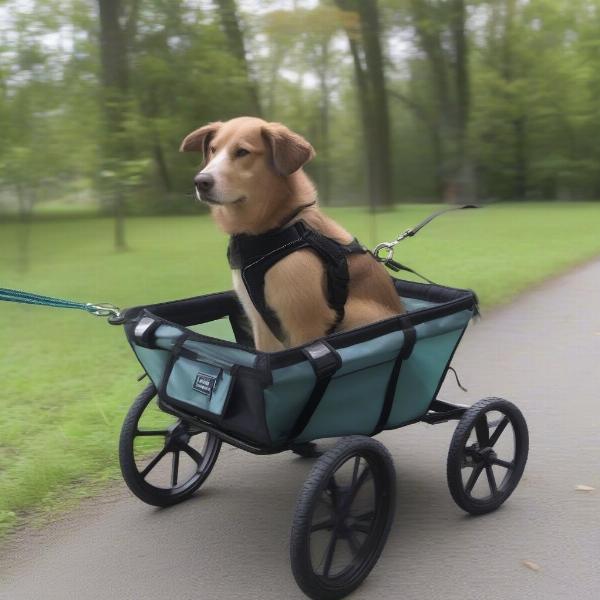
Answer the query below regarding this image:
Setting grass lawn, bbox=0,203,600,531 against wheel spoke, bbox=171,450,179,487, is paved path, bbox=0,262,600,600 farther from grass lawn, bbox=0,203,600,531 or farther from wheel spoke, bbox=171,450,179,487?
grass lawn, bbox=0,203,600,531

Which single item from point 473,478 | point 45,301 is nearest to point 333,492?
point 473,478

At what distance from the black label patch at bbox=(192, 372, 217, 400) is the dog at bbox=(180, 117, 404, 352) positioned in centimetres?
48

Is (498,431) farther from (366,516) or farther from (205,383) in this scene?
(205,383)

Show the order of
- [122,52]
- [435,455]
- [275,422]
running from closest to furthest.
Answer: [275,422], [435,455], [122,52]

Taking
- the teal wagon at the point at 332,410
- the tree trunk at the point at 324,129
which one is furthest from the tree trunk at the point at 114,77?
the teal wagon at the point at 332,410

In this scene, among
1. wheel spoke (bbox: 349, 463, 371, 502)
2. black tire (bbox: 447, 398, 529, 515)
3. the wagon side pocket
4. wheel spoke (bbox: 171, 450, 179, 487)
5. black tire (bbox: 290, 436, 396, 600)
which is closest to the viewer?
black tire (bbox: 290, 436, 396, 600)

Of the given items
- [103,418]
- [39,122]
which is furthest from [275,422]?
[39,122]

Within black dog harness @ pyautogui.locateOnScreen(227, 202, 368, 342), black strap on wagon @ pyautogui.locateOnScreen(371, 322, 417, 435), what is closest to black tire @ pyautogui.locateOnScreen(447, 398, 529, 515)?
black strap on wagon @ pyautogui.locateOnScreen(371, 322, 417, 435)

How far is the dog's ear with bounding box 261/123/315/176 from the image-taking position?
3.23 meters

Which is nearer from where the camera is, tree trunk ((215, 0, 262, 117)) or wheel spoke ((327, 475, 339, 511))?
wheel spoke ((327, 475, 339, 511))

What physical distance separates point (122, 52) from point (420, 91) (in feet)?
27.2

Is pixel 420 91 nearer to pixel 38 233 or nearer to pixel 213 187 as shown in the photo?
pixel 38 233

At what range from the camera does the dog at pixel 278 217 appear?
318cm

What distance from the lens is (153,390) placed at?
344 centimetres
